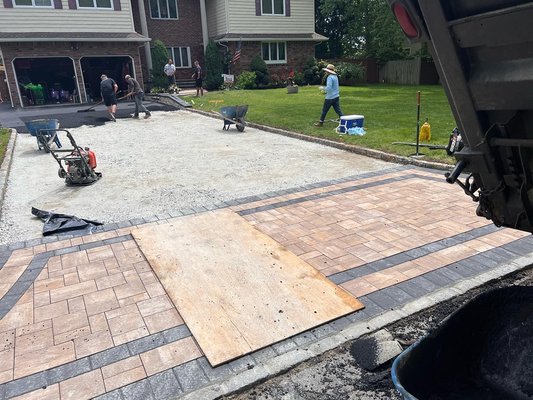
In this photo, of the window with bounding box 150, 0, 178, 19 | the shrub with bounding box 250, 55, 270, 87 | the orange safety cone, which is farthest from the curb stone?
the window with bounding box 150, 0, 178, 19

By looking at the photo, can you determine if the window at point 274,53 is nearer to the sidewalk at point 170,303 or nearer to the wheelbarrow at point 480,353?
the sidewalk at point 170,303

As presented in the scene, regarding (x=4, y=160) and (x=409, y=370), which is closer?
(x=409, y=370)

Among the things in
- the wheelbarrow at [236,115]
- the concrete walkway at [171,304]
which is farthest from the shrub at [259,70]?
the concrete walkway at [171,304]

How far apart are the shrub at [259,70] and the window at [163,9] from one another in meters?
5.66

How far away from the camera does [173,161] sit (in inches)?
358

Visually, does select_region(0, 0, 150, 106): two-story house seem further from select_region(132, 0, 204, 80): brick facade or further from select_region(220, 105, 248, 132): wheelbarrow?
select_region(220, 105, 248, 132): wheelbarrow

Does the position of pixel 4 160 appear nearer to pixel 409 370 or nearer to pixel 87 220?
pixel 87 220

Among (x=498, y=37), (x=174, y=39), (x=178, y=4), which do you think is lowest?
(x=498, y=37)

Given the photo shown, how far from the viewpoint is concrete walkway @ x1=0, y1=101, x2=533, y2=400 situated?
2.80 m

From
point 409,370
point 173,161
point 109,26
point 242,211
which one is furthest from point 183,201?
point 109,26

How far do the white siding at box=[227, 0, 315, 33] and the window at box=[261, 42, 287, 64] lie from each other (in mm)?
863

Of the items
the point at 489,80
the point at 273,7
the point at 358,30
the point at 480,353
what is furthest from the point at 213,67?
the point at 489,80

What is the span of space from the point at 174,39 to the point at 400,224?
2388 cm

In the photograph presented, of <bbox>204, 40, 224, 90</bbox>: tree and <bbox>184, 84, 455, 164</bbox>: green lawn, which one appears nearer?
<bbox>184, 84, 455, 164</bbox>: green lawn
